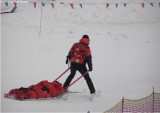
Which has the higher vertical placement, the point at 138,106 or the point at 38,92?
the point at 38,92

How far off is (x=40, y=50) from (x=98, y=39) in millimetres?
3739

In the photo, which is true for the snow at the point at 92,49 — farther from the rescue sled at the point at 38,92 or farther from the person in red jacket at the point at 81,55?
the person in red jacket at the point at 81,55

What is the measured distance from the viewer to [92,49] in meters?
15.9

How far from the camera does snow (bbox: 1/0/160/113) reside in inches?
320

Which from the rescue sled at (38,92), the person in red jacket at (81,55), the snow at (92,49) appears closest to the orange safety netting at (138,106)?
the snow at (92,49)

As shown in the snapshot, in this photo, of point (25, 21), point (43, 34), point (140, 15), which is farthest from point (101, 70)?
point (140, 15)

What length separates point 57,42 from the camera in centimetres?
1698

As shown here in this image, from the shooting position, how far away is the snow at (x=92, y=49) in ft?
26.7

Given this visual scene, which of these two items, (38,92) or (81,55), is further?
(81,55)

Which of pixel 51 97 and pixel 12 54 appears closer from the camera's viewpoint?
pixel 51 97

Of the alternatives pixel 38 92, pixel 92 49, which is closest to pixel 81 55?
pixel 38 92

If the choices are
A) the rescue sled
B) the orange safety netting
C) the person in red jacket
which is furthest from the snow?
the person in red jacket

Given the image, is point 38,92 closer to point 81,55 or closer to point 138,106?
point 81,55

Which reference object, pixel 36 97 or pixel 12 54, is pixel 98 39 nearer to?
pixel 12 54
